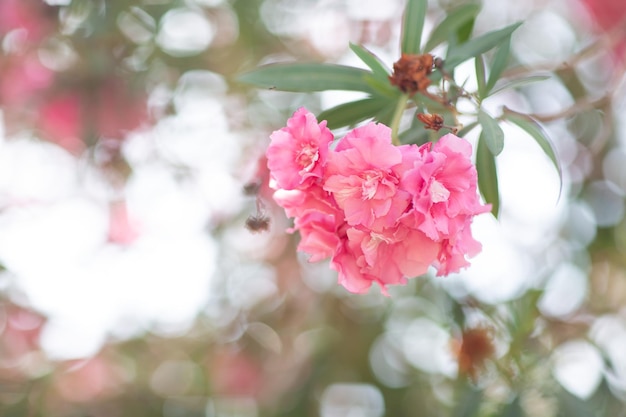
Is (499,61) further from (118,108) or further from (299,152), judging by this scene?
(118,108)

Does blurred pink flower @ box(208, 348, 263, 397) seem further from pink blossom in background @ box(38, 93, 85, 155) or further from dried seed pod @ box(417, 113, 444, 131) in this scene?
dried seed pod @ box(417, 113, 444, 131)

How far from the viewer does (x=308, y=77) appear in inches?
45.8

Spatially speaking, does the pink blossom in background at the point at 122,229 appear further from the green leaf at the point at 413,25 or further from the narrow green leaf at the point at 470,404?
the green leaf at the point at 413,25

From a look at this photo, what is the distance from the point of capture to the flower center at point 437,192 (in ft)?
2.89

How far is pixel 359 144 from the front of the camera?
0.90m

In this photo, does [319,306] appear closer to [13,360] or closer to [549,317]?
[549,317]

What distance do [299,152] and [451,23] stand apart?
1.62ft

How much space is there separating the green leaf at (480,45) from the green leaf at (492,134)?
152 millimetres

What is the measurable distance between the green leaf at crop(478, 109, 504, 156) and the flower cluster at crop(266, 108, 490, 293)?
0.05m

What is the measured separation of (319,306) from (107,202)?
917 mm

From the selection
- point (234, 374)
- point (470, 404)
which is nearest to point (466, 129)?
point (470, 404)

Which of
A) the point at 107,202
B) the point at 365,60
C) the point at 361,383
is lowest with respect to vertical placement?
the point at 361,383

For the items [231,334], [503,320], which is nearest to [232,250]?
[231,334]

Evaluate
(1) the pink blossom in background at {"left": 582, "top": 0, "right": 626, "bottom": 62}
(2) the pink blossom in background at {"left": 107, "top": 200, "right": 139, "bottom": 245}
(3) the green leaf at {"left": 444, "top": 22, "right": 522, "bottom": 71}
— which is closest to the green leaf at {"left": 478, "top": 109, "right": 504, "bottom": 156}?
(3) the green leaf at {"left": 444, "top": 22, "right": 522, "bottom": 71}
